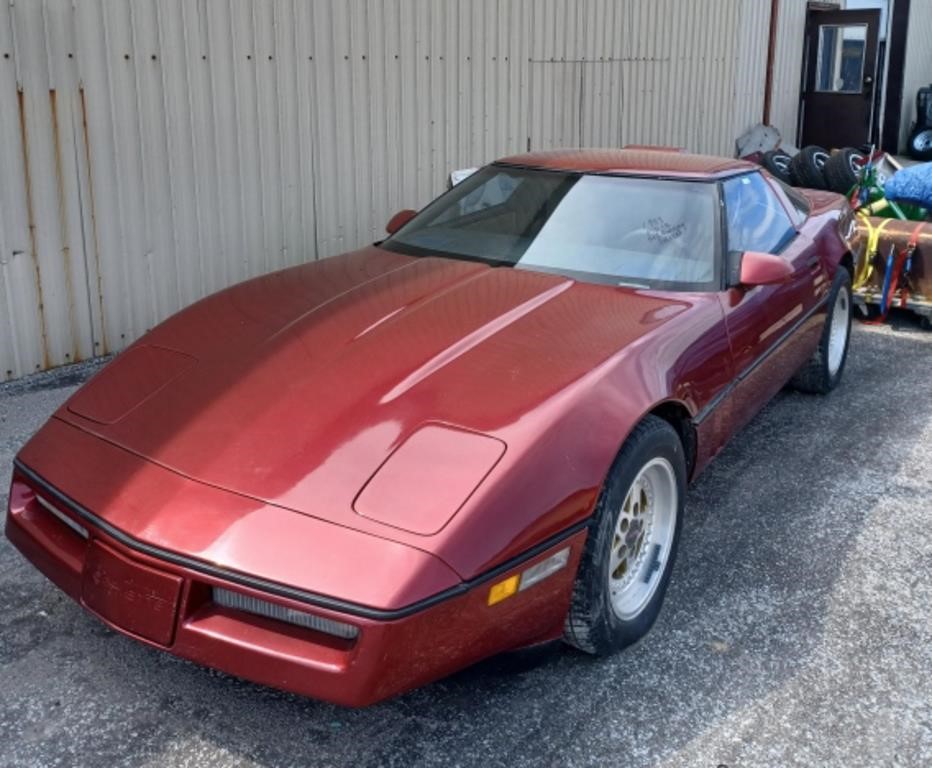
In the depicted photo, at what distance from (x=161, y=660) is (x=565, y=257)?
2033 mm

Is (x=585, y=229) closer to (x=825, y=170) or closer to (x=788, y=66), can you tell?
(x=825, y=170)

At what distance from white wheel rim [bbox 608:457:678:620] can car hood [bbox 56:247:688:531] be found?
42cm

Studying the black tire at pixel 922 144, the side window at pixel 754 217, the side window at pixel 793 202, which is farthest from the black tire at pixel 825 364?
the black tire at pixel 922 144

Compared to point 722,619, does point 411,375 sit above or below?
above

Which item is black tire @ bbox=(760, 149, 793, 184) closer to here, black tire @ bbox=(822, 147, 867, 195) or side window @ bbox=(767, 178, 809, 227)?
black tire @ bbox=(822, 147, 867, 195)

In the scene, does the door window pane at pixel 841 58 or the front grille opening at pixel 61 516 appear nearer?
the front grille opening at pixel 61 516

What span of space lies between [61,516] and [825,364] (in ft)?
12.9

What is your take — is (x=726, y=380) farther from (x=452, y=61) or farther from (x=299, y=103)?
(x=452, y=61)

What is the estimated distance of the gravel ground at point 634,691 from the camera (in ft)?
8.38

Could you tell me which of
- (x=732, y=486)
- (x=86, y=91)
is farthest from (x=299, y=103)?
(x=732, y=486)

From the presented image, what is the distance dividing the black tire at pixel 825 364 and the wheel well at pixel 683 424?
6.31 feet

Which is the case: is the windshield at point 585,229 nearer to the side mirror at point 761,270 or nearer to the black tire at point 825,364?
the side mirror at point 761,270

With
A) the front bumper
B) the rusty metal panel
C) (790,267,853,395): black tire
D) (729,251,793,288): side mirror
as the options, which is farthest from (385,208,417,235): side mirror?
the rusty metal panel

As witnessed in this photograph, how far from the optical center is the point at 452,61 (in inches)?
300
